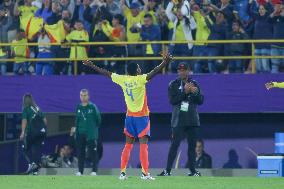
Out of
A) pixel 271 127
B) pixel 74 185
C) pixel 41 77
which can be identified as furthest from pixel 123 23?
pixel 74 185

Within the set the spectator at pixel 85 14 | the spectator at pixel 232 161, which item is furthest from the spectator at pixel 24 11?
the spectator at pixel 232 161

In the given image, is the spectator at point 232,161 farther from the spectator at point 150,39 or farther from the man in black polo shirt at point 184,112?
the man in black polo shirt at point 184,112

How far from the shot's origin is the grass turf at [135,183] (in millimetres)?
17548

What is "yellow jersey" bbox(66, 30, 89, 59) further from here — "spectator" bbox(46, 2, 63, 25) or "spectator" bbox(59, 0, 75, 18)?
"spectator" bbox(59, 0, 75, 18)

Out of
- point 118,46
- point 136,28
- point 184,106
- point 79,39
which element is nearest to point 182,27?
point 136,28

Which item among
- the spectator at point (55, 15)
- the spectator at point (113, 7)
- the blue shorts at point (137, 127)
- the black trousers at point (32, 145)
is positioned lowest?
the black trousers at point (32, 145)

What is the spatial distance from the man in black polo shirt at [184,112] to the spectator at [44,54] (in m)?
5.90

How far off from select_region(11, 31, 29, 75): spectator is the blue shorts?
753 cm

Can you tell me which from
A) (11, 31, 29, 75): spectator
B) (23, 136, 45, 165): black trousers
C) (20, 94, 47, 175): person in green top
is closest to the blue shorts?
(20, 94, 47, 175): person in green top

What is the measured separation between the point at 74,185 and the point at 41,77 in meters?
8.81

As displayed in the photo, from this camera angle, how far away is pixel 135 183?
18.3m

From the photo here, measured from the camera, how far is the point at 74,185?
18.0 m

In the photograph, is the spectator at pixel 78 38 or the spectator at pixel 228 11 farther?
the spectator at pixel 78 38

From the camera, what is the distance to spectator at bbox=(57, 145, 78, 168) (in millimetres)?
27047
